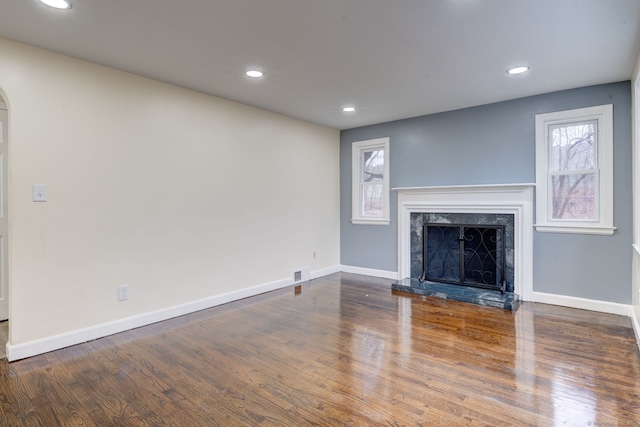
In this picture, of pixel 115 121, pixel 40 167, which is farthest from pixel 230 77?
pixel 40 167

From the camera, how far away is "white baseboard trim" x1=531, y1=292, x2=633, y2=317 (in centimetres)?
359

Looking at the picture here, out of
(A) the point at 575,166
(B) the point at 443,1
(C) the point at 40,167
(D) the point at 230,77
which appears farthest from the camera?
(A) the point at 575,166

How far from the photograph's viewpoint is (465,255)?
458 centimetres

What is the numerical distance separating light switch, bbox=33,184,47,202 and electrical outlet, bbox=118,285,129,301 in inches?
38.8

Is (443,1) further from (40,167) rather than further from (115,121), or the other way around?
(40,167)

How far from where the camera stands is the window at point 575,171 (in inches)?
143

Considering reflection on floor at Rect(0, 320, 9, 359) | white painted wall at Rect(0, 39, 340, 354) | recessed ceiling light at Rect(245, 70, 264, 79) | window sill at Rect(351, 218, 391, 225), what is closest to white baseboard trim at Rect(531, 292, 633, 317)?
window sill at Rect(351, 218, 391, 225)

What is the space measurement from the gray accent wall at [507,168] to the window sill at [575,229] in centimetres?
5

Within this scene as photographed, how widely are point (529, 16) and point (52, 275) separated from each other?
406 cm

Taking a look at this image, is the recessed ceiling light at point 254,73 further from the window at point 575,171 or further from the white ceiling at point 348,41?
the window at point 575,171

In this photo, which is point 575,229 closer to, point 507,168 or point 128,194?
point 507,168

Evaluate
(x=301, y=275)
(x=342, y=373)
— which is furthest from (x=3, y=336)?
(x=301, y=275)

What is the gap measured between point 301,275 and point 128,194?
269 centimetres

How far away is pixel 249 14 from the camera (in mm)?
2293
